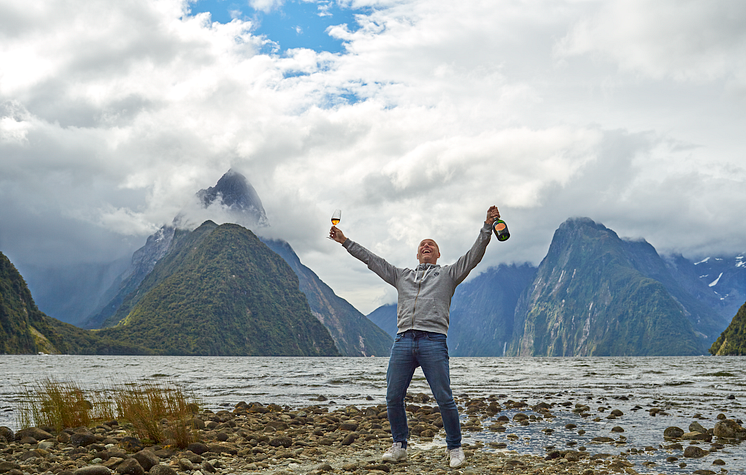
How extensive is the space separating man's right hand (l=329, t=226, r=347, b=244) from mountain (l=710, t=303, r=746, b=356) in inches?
5850

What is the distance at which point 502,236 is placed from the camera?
274 inches

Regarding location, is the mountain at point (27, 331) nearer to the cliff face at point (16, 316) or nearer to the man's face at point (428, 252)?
the cliff face at point (16, 316)

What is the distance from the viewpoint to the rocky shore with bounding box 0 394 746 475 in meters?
7.40

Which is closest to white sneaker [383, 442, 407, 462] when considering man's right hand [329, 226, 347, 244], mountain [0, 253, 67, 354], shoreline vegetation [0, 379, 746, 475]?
shoreline vegetation [0, 379, 746, 475]

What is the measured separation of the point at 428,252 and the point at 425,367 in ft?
5.80

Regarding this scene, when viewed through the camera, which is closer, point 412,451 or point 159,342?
point 412,451

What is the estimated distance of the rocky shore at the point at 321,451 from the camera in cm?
740

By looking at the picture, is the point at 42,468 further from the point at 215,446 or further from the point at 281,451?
the point at 281,451

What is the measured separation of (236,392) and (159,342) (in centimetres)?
17366

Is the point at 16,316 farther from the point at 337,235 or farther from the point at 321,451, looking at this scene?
the point at 337,235

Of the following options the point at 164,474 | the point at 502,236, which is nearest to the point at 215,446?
the point at 164,474

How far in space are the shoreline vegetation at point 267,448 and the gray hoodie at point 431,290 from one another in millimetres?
2035

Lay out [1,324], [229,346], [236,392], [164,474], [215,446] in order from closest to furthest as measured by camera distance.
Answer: [164,474] → [215,446] → [236,392] → [1,324] → [229,346]

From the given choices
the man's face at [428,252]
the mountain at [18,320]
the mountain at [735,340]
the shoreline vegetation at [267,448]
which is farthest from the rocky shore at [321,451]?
the mountain at [735,340]
